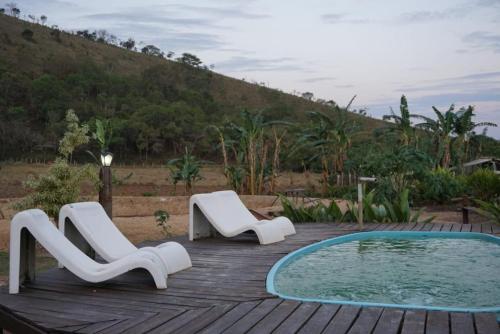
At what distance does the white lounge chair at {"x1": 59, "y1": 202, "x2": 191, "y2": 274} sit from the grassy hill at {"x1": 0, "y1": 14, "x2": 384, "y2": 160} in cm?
1958

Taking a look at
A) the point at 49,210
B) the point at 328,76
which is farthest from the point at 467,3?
the point at 328,76

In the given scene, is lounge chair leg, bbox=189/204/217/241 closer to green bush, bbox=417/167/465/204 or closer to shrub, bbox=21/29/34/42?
green bush, bbox=417/167/465/204

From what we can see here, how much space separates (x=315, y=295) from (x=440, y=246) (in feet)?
11.0

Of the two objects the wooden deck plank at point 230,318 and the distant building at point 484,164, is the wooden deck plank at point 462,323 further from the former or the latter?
the distant building at point 484,164

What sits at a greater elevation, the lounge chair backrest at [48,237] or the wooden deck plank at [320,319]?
the lounge chair backrest at [48,237]

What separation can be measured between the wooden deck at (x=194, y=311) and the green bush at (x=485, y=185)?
10.2 meters

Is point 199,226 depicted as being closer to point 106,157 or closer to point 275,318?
point 106,157

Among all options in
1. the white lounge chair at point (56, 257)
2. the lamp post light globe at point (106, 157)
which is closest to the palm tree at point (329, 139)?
the lamp post light globe at point (106, 157)

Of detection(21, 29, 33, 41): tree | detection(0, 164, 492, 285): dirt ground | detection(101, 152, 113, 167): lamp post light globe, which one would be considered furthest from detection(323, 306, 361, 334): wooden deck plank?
detection(21, 29, 33, 41): tree

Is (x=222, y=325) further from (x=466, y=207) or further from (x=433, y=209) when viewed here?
(x=433, y=209)

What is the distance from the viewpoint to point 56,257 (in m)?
4.78

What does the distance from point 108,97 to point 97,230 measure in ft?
118

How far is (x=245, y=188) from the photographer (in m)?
18.0

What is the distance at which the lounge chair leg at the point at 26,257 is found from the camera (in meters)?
4.86
